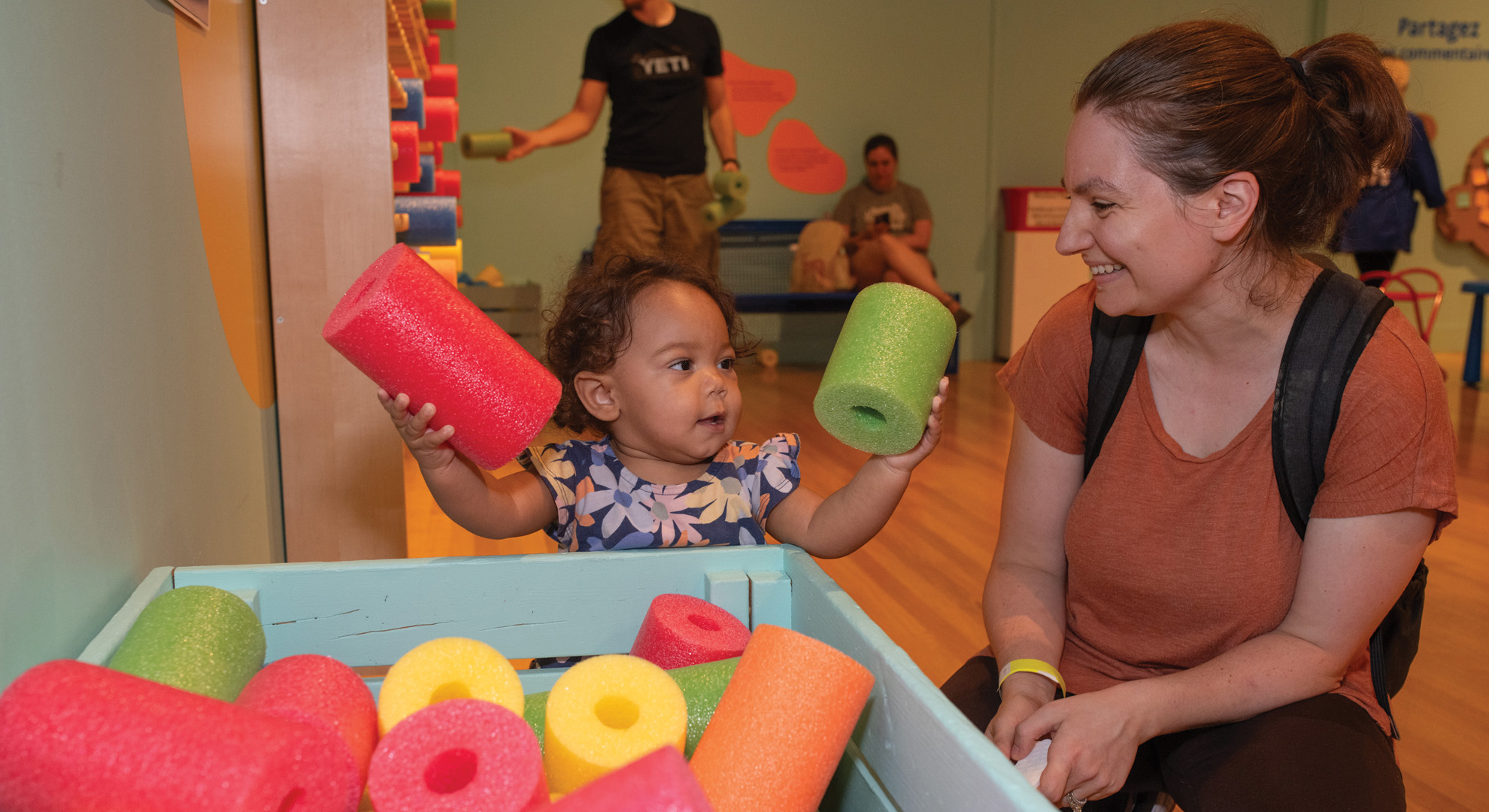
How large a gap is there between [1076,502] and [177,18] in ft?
3.66

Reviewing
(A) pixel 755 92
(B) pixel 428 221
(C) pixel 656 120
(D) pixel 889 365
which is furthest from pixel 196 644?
(A) pixel 755 92

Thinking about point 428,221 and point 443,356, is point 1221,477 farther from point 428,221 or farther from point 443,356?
point 428,221

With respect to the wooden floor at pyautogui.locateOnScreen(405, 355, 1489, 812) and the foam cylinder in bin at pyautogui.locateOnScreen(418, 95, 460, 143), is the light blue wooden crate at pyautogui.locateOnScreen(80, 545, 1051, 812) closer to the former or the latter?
the wooden floor at pyautogui.locateOnScreen(405, 355, 1489, 812)

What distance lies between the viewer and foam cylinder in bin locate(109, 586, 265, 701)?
28.0 inches

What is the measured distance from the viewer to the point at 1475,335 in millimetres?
5625

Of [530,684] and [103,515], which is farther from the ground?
[103,515]

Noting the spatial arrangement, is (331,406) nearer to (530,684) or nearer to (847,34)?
(530,684)

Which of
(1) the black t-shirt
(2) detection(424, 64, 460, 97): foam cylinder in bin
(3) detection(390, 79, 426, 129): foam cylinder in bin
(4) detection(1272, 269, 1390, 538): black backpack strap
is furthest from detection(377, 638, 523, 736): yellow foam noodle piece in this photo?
(2) detection(424, 64, 460, 97): foam cylinder in bin

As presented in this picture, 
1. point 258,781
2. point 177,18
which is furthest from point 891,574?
point 258,781

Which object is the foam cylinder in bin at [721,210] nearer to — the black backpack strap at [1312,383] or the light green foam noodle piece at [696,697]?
the black backpack strap at [1312,383]

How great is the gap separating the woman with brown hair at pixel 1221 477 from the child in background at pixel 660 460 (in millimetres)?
273

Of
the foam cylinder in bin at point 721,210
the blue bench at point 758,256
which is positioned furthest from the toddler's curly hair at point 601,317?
the blue bench at point 758,256

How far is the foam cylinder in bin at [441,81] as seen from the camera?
3.99 meters

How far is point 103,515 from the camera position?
84 cm
